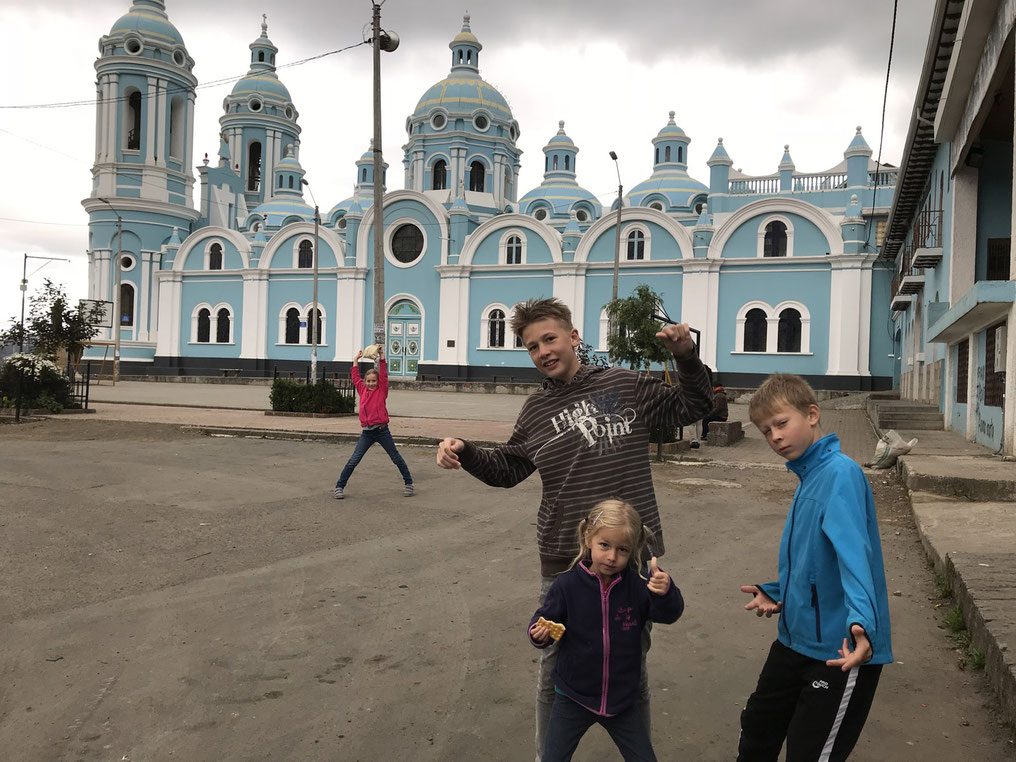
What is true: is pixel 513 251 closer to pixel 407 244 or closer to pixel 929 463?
pixel 407 244

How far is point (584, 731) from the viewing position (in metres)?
2.78

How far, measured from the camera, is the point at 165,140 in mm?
49406

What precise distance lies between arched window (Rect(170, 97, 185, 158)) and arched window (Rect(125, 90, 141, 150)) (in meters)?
1.78

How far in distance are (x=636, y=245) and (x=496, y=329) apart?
7599 millimetres

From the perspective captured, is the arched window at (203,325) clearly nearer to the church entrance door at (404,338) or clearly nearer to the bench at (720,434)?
the church entrance door at (404,338)

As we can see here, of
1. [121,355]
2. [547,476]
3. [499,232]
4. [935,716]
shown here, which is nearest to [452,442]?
[547,476]

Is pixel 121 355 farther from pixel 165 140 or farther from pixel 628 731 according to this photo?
pixel 628 731

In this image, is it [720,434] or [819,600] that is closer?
[819,600]

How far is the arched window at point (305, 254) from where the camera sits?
44.5 m

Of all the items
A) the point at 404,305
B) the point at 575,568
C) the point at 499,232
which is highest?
the point at 499,232

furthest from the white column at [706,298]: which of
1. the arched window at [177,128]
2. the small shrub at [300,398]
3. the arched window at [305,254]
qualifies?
the arched window at [177,128]

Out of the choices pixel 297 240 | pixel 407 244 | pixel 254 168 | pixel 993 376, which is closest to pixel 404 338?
pixel 407 244

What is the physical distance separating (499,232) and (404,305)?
6084 millimetres

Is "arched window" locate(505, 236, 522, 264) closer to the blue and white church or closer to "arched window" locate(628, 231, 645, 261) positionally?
the blue and white church
